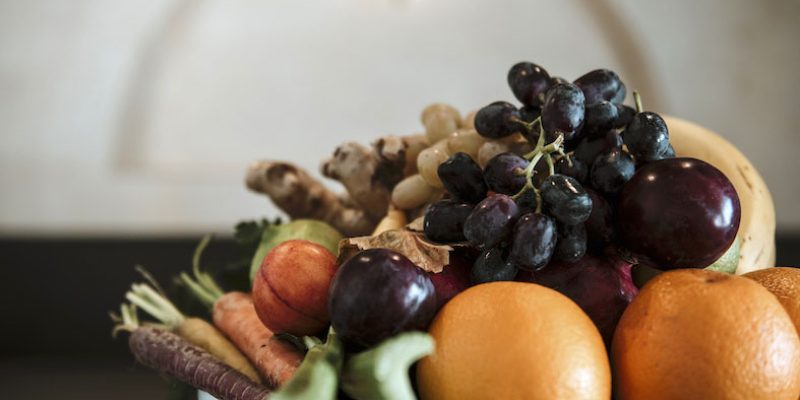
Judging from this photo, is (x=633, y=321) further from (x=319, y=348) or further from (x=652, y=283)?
(x=319, y=348)

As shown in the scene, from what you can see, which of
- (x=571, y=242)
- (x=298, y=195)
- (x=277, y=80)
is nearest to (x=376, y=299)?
(x=571, y=242)

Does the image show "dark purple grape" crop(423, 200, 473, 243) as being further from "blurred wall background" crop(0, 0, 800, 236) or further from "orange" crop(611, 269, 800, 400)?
"blurred wall background" crop(0, 0, 800, 236)

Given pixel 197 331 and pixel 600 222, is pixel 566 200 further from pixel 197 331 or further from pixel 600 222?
pixel 197 331

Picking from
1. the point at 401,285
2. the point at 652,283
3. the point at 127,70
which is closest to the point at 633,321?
the point at 652,283

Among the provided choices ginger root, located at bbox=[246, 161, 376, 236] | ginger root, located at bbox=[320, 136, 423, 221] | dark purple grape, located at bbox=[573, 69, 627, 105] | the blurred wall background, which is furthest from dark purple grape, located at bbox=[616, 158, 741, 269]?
the blurred wall background

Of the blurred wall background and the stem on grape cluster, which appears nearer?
the stem on grape cluster

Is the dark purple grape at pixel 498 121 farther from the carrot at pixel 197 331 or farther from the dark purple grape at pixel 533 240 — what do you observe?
the carrot at pixel 197 331

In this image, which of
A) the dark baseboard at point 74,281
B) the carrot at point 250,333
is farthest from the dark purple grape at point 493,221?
the dark baseboard at point 74,281
